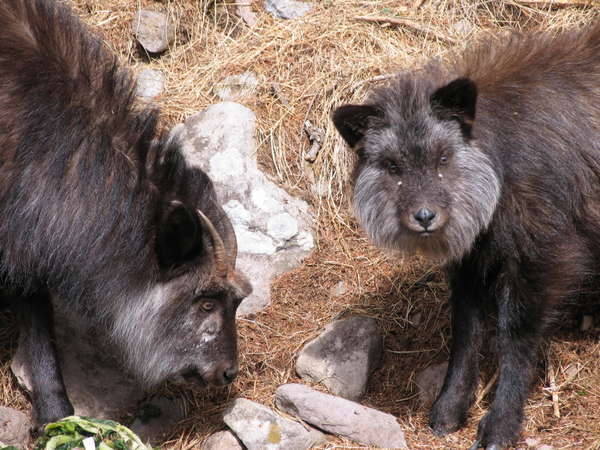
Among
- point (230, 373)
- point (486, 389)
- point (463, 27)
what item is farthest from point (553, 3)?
point (230, 373)

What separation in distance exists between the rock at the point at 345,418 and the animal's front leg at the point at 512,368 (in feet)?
1.90

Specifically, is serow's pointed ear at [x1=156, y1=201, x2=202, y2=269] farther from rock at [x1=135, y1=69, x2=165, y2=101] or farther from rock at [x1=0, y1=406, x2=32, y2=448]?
rock at [x1=135, y1=69, x2=165, y2=101]

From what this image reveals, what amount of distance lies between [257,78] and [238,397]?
10.5ft

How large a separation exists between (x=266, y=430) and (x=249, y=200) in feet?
7.65

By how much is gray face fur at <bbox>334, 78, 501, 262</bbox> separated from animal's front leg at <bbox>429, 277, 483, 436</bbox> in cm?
68

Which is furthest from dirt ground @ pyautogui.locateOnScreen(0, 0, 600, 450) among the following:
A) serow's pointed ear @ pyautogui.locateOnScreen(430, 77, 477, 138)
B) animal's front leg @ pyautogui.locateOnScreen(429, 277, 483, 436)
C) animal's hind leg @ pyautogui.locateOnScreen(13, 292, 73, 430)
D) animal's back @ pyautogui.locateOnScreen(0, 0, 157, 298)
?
serow's pointed ear @ pyautogui.locateOnScreen(430, 77, 477, 138)

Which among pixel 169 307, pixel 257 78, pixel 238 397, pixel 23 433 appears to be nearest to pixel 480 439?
pixel 238 397

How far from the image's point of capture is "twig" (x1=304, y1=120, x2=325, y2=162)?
25.7ft

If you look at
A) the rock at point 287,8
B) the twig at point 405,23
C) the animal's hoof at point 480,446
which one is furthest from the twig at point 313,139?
the animal's hoof at point 480,446

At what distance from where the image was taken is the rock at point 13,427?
6.06 meters

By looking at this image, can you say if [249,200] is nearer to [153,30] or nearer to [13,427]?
[153,30]

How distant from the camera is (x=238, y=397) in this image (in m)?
6.36

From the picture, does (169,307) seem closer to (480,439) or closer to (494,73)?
(480,439)

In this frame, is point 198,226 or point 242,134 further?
point 242,134
